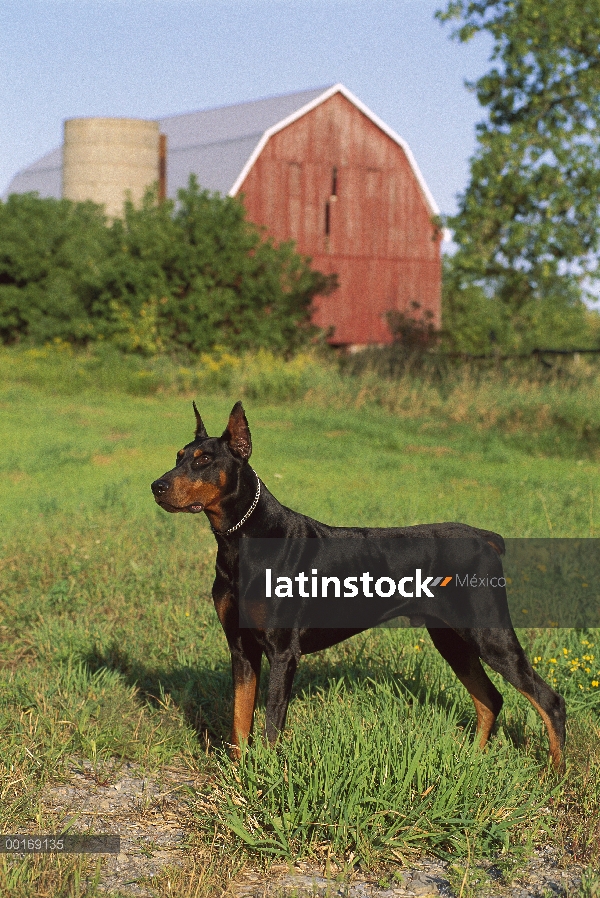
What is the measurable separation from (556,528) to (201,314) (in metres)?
18.1

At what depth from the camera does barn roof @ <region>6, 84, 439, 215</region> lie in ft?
106

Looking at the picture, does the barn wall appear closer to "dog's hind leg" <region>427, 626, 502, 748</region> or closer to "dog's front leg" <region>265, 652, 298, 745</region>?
"dog's hind leg" <region>427, 626, 502, 748</region>

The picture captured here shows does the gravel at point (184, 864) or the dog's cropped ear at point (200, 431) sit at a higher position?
the dog's cropped ear at point (200, 431)

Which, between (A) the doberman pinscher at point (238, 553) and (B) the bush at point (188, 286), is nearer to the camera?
(A) the doberman pinscher at point (238, 553)

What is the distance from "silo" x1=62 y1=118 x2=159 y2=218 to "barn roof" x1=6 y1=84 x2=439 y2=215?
1.43 meters

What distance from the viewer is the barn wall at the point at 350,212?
3241 cm

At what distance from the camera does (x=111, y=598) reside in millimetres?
7367

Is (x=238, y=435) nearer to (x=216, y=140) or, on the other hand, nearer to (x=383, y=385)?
(x=383, y=385)

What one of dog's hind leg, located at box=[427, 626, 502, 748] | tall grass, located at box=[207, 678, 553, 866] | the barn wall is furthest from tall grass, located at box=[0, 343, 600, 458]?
tall grass, located at box=[207, 678, 553, 866]

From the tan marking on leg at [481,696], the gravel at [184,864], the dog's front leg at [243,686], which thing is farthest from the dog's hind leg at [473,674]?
the dog's front leg at [243,686]

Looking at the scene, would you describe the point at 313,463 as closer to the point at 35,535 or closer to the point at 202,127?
the point at 35,535

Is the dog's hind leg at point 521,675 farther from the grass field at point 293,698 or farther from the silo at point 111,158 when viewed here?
the silo at point 111,158

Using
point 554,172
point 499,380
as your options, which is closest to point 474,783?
point 499,380

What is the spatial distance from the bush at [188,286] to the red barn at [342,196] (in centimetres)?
376
